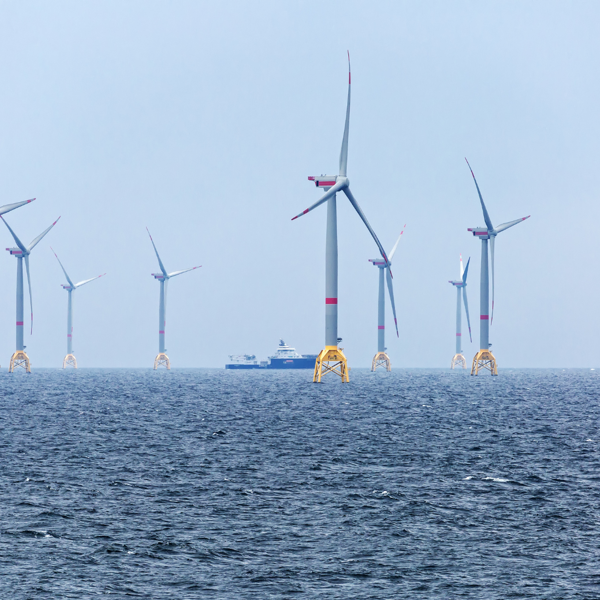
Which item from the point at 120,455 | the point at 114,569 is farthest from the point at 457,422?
the point at 114,569

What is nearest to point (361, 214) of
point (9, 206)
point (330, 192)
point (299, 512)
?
point (330, 192)

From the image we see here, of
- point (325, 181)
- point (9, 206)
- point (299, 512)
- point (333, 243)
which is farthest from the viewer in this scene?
point (9, 206)

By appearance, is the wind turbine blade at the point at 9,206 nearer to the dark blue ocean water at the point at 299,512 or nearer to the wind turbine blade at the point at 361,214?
the wind turbine blade at the point at 361,214

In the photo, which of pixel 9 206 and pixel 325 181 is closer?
pixel 325 181

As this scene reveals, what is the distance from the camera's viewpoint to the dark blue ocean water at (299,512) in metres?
30.4

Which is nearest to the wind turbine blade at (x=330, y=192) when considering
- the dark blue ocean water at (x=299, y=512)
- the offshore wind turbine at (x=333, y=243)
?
the offshore wind turbine at (x=333, y=243)

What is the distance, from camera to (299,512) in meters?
41.4

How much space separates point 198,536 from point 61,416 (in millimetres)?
62682

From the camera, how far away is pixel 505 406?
11650 centimetres

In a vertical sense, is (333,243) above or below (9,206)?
below

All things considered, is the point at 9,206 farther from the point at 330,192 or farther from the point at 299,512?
the point at 299,512

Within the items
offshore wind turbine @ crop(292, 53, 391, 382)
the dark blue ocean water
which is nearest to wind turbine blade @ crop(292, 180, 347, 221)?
offshore wind turbine @ crop(292, 53, 391, 382)

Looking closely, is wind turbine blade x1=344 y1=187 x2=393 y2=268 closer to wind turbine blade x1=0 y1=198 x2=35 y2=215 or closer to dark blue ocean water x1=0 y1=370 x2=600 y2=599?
dark blue ocean water x1=0 y1=370 x2=600 y2=599

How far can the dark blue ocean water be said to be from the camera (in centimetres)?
3038
